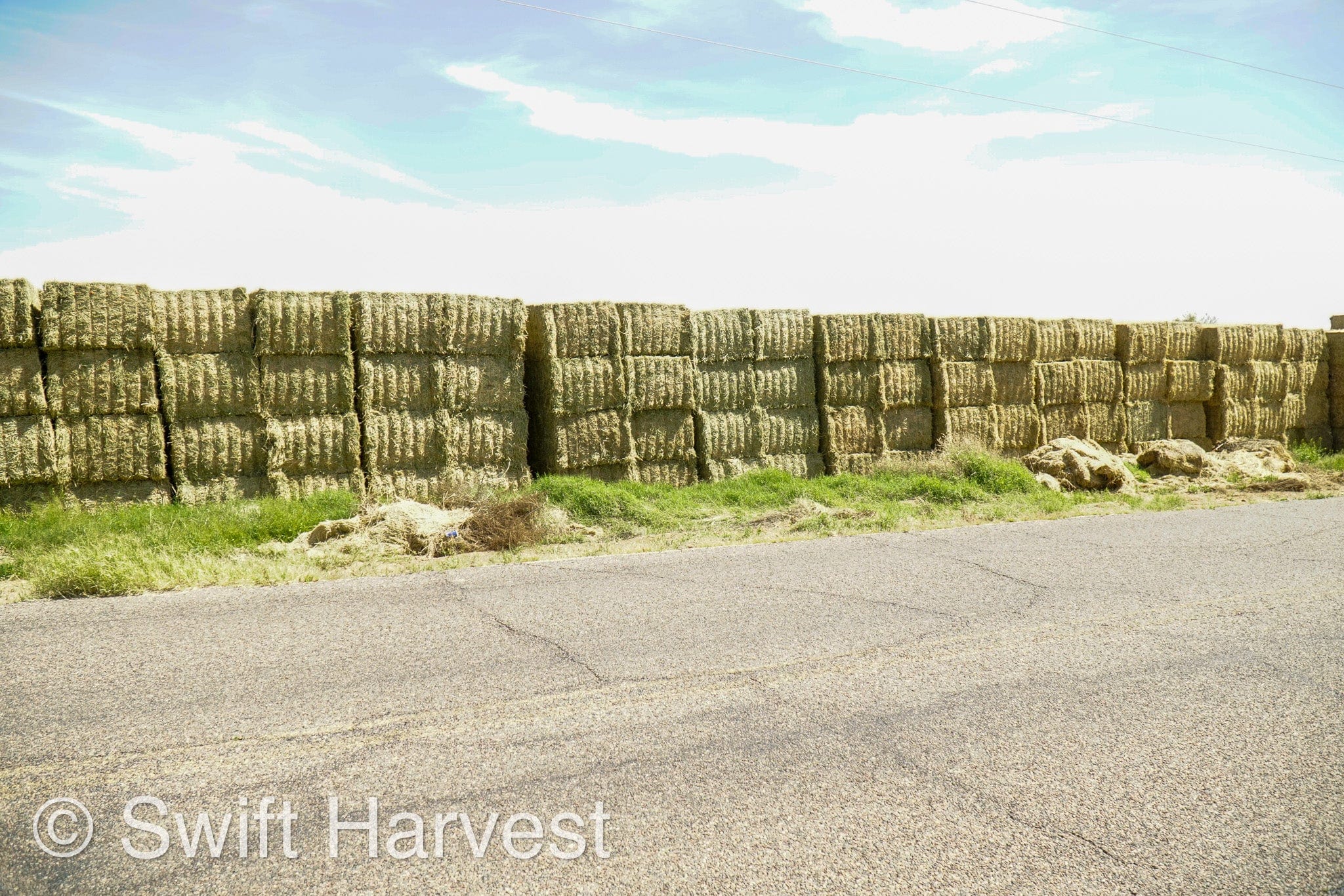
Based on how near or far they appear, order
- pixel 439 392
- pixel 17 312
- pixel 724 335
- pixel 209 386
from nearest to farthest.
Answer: pixel 17 312 < pixel 209 386 < pixel 439 392 < pixel 724 335

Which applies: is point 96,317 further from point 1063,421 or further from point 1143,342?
point 1143,342

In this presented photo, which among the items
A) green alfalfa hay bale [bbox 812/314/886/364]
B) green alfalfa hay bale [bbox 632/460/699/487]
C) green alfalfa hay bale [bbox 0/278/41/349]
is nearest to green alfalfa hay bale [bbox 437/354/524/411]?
green alfalfa hay bale [bbox 632/460/699/487]

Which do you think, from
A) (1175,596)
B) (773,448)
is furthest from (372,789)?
(773,448)

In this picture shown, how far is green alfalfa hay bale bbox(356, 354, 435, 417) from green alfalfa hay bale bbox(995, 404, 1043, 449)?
34.8 feet

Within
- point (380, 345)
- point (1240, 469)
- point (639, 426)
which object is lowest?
point (1240, 469)

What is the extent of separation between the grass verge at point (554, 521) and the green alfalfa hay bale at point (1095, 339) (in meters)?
4.25

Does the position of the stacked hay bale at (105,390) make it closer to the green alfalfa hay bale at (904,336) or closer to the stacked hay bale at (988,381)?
the green alfalfa hay bale at (904,336)

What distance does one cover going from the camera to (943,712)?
14.7ft

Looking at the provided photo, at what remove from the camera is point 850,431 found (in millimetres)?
16094

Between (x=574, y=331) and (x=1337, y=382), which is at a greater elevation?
(x=574, y=331)

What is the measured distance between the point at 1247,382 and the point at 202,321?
827 inches

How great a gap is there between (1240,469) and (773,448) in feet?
29.5

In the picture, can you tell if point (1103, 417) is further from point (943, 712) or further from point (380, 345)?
point (943, 712)

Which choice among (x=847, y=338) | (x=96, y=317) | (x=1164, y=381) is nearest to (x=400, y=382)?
(x=96, y=317)
